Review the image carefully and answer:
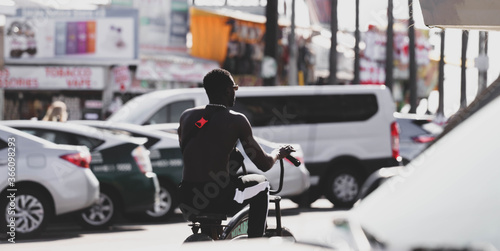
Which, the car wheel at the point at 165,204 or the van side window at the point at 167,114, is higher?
the van side window at the point at 167,114

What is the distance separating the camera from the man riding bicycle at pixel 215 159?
5.82 metres

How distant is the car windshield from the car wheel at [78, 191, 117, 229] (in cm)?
1077

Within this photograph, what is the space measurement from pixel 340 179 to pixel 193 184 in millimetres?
11512

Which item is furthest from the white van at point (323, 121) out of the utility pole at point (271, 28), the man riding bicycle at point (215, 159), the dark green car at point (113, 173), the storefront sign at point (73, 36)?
the storefront sign at point (73, 36)

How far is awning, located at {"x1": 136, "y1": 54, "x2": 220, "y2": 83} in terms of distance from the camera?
1398 inches

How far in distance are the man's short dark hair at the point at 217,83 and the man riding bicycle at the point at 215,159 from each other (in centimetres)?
9

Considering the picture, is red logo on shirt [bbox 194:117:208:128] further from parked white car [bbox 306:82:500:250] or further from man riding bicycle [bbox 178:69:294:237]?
parked white car [bbox 306:82:500:250]

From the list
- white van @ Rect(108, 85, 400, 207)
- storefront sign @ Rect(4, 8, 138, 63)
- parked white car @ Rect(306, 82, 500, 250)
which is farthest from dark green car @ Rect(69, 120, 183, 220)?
storefront sign @ Rect(4, 8, 138, 63)

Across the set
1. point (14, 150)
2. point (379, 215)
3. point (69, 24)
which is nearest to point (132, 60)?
point (69, 24)

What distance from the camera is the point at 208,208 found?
5.85 meters

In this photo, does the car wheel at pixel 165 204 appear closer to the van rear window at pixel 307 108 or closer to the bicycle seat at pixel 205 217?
the van rear window at pixel 307 108

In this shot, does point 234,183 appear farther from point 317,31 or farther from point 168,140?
point 317,31

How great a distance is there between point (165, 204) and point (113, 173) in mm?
1255

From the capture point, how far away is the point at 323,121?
1741cm
